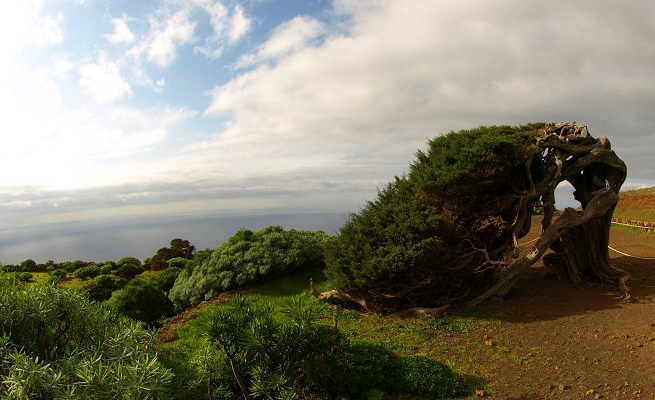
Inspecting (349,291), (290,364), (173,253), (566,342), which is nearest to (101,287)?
(173,253)

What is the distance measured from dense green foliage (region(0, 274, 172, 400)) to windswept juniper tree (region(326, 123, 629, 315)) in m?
6.74

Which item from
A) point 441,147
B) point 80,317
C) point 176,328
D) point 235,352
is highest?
point 441,147

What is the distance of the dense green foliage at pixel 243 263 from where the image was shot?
15.8 meters

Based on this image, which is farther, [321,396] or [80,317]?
[321,396]

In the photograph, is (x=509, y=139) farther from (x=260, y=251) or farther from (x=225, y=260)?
(x=225, y=260)

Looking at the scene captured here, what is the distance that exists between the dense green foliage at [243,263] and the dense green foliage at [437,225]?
3901 mm

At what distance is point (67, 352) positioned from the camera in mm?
5637

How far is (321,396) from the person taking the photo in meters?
7.12

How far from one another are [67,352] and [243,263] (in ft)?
34.3

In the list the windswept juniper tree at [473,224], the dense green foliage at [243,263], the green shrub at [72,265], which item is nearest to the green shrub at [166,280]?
the dense green foliage at [243,263]

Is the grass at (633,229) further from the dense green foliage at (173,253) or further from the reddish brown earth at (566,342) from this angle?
the dense green foliage at (173,253)

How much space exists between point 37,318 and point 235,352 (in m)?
2.87

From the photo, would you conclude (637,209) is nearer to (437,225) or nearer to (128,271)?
(437,225)

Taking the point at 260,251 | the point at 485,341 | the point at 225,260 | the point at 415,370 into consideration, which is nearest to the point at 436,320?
the point at 485,341
